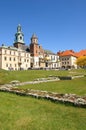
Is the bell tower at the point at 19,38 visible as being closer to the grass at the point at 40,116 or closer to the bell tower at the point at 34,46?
the bell tower at the point at 34,46

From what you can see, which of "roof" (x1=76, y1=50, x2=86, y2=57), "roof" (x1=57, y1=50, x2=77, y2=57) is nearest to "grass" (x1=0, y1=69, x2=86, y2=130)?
"roof" (x1=57, y1=50, x2=77, y2=57)

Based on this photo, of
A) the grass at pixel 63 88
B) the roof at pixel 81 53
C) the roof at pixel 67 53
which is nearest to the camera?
the grass at pixel 63 88

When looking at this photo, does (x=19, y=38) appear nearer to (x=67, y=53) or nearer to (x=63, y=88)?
(x=67, y=53)

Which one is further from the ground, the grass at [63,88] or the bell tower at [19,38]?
the bell tower at [19,38]

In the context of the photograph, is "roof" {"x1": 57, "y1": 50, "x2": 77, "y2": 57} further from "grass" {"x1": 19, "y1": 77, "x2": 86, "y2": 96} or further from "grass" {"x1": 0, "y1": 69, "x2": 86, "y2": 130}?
"grass" {"x1": 0, "y1": 69, "x2": 86, "y2": 130}

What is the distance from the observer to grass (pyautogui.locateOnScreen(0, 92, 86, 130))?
12273 millimetres

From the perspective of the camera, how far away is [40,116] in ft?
46.4

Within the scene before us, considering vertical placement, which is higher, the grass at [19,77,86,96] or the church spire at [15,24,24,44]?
the church spire at [15,24,24,44]

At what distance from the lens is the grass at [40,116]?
12273 mm

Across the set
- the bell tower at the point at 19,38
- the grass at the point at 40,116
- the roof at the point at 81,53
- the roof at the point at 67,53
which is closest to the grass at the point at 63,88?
the grass at the point at 40,116

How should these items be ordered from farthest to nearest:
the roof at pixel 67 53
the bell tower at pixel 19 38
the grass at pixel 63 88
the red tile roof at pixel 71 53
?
the red tile roof at pixel 71 53, the roof at pixel 67 53, the bell tower at pixel 19 38, the grass at pixel 63 88

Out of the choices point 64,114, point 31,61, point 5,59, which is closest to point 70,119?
point 64,114

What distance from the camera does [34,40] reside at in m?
123

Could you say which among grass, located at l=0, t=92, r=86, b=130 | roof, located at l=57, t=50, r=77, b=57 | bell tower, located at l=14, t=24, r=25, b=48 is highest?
bell tower, located at l=14, t=24, r=25, b=48
